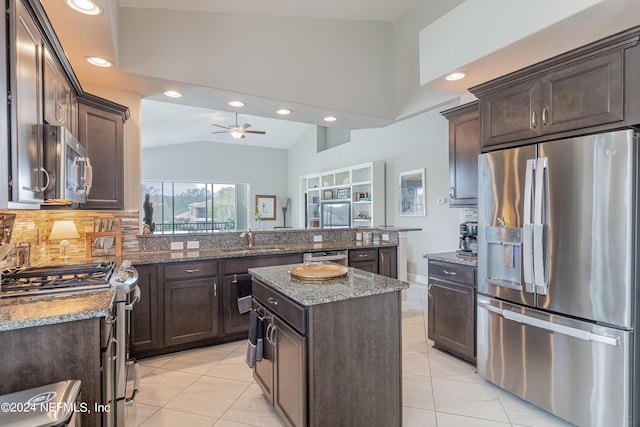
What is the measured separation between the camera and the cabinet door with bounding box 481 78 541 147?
2.22 metres

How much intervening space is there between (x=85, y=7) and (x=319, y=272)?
7.26ft

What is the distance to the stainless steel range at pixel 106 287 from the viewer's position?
158cm

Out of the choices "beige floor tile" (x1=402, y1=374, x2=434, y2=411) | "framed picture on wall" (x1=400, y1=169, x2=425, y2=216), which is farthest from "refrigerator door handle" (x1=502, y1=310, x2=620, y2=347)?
"framed picture on wall" (x1=400, y1=169, x2=425, y2=216)

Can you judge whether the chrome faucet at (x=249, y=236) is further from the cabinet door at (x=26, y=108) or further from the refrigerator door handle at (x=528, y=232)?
the refrigerator door handle at (x=528, y=232)

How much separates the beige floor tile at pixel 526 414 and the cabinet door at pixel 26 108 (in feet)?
9.89

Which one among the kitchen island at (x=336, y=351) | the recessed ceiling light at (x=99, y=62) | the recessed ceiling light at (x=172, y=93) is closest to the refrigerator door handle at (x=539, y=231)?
Result: the kitchen island at (x=336, y=351)

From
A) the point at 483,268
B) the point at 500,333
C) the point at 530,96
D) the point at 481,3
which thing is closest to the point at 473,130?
the point at 530,96

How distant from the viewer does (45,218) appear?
9.67ft

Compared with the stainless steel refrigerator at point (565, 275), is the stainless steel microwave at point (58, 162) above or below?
above

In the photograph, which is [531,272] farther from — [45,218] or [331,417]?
[45,218]

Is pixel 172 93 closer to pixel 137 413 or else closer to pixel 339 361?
pixel 137 413

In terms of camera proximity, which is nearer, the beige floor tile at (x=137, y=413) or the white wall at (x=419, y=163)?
the beige floor tile at (x=137, y=413)

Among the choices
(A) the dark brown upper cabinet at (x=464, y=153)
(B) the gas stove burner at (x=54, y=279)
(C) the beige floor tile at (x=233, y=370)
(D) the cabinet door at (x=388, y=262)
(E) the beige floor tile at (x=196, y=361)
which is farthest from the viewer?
(D) the cabinet door at (x=388, y=262)

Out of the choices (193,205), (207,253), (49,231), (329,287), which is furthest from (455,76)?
(193,205)
